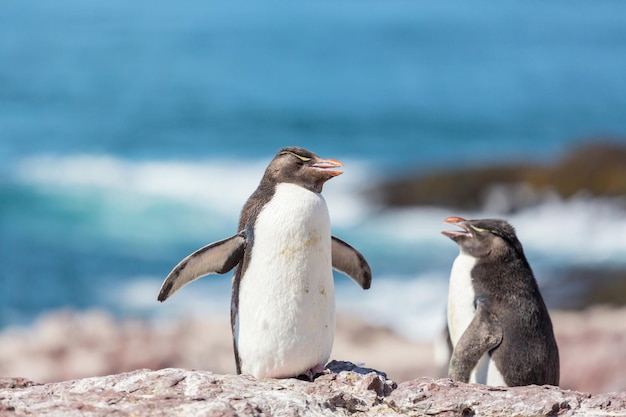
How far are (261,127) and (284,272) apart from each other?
1646 inches

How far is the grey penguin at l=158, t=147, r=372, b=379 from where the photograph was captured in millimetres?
5551

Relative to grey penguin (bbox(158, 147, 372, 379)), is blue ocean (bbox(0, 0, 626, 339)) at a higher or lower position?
higher

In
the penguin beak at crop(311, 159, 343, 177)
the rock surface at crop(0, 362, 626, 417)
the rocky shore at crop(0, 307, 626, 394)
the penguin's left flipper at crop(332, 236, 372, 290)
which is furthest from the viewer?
the rocky shore at crop(0, 307, 626, 394)

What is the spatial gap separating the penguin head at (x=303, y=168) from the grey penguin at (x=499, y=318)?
1.58 meters

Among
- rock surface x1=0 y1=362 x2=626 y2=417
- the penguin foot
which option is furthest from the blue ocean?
rock surface x1=0 y1=362 x2=626 y2=417

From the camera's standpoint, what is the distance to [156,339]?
1229 cm

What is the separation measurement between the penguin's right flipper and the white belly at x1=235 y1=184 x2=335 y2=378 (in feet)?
0.36

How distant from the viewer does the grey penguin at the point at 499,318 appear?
6.57 meters

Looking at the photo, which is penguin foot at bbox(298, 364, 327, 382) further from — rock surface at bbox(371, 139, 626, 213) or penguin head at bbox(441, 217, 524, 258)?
rock surface at bbox(371, 139, 626, 213)

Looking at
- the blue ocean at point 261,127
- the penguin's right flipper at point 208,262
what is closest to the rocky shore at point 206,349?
the blue ocean at point 261,127

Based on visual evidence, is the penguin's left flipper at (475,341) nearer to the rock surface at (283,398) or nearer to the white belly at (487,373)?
the white belly at (487,373)

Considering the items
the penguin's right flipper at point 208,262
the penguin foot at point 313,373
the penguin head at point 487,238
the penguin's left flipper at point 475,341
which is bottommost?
the penguin foot at point 313,373

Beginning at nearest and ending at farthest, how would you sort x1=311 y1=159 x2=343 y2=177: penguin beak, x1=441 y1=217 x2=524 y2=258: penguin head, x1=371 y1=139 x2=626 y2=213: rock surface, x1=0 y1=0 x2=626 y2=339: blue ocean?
x1=311 y1=159 x2=343 y2=177: penguin beak → x1=441 y1=217 x2=524 y2=258: penguin head → x1=0 y1=0 x2=626 y2=339: blue ocean → x1=371 y1=139 x2=626 y2=213: rock surface

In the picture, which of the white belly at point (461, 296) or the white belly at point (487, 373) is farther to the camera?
the white belly at point (461, 296)
